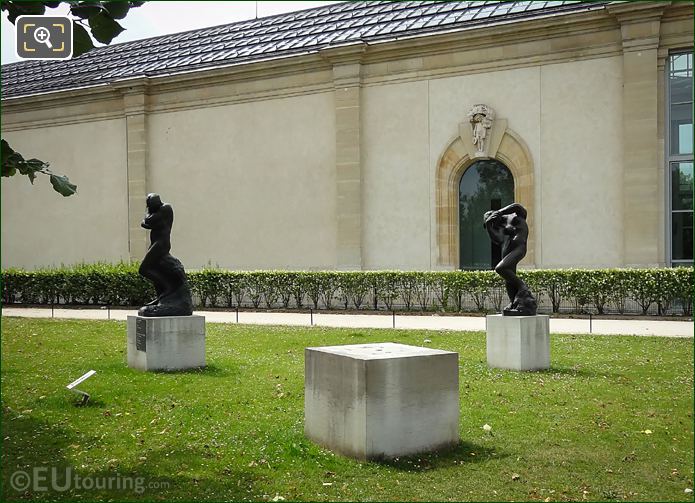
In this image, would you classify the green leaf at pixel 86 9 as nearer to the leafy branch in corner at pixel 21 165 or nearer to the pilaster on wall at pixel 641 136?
A: the leafy branch in corner at pixel 21 165

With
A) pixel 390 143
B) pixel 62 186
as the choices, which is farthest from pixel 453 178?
pixel 62 186

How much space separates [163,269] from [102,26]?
650 cm

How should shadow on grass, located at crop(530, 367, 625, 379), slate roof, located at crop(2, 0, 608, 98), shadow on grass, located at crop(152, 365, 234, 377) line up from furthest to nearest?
slate roof, located at crop(2, 0, 608, 98) → shadow on grass, located at crop(152, 365, 234, 377) → shadow on grass, located at crop(530, 367, 625, 379)

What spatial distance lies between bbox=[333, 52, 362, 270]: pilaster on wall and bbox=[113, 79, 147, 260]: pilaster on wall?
822 cm

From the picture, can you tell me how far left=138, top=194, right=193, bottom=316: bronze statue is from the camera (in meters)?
11.4

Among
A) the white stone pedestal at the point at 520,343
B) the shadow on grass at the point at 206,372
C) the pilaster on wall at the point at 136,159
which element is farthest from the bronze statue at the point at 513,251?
the pilaster on wall at the point at 136,159

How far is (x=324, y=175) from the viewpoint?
24844 millimetres

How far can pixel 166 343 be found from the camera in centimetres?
1087

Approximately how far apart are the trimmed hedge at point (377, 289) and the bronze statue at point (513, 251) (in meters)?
8.48

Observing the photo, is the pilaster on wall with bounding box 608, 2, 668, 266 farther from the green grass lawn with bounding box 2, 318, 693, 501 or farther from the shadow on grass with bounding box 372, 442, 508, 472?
the shadow on grass with bounding box 372, 442, 508, 472

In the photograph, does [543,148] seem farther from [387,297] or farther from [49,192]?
[49,192]

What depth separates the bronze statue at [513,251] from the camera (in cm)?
1110

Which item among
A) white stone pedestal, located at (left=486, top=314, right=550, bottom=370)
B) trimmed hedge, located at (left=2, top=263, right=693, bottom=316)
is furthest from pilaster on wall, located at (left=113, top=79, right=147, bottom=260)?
white stone pedestal, located at (left=486, top=314, right=550, bottom=370)

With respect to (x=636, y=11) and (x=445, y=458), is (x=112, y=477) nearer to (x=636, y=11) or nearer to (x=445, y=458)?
(x=445, y=458)
